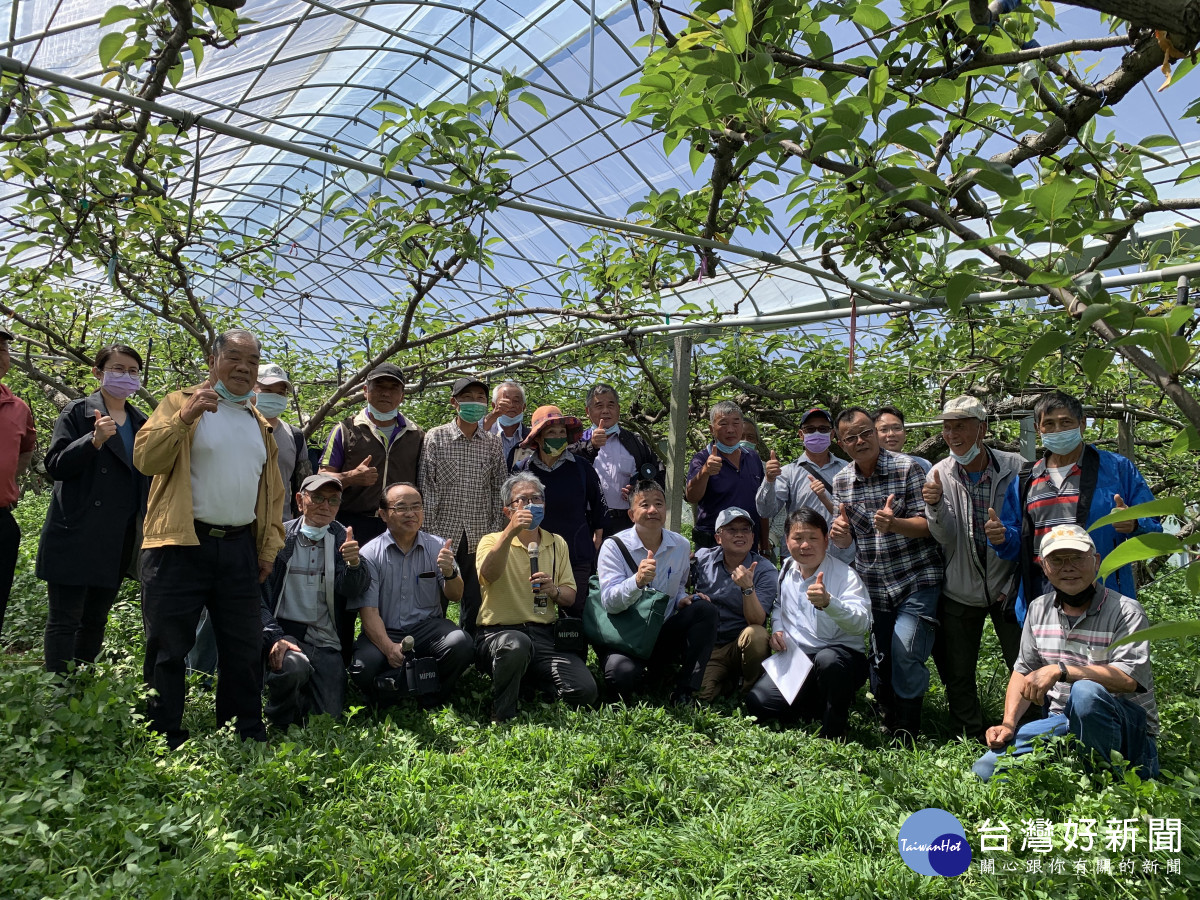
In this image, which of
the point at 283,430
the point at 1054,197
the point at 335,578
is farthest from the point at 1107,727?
the point at 283,430

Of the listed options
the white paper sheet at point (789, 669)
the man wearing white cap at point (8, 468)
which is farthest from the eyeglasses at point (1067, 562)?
the man wearing white cap at point (8, 468)

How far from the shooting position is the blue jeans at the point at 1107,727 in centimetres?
304

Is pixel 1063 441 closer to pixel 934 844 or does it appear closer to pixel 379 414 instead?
pixel 934 844

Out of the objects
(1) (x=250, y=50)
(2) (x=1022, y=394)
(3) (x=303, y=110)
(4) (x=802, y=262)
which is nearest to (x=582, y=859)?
(4) (x=802, y=262)

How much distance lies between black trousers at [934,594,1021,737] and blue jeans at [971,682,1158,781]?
2.66 feet

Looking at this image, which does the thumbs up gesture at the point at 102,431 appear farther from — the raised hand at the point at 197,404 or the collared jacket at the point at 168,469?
the raised hand at the point at 197,404

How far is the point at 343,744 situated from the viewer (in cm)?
338

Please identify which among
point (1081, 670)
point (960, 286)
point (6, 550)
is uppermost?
point (960, 286)

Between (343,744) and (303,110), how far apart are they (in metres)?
8.29

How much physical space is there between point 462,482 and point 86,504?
174 cm

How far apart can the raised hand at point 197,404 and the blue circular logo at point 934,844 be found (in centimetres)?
284

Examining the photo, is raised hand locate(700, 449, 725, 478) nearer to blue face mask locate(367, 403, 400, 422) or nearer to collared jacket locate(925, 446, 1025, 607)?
collared jacket locate(925, 446, 1025, 607)

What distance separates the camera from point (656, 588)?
4.41 metres

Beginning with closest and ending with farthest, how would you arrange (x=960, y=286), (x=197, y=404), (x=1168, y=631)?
1. (x=1168, y=631)
2. (x=960, y=286)
3. (x=197, y=404)
